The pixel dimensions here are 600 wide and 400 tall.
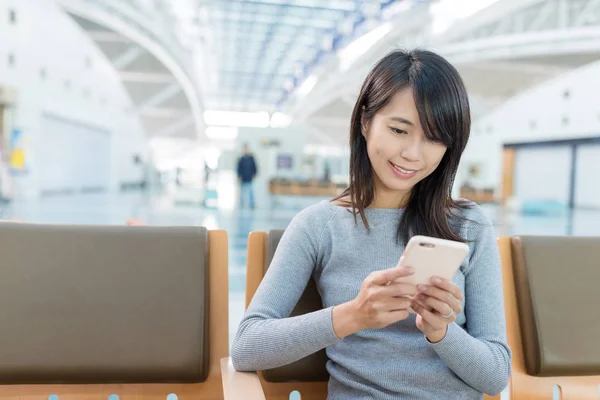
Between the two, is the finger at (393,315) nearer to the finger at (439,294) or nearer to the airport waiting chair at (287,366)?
the finger at (439,294)

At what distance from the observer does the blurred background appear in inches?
601

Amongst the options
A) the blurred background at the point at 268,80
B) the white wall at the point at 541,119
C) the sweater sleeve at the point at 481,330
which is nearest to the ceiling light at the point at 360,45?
the blurred background at the point at 268,80

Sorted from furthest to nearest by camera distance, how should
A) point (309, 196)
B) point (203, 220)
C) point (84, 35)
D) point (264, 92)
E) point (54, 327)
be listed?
1. point (264, 92)
2. point (84, 35)
3. point (309, 196)
4. point (203, 220)
5. point (54, 327)

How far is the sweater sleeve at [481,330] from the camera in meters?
1.28

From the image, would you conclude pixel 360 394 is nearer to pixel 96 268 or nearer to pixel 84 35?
pixel 96 268

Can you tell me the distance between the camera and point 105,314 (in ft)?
4.96

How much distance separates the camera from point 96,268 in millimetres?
1529

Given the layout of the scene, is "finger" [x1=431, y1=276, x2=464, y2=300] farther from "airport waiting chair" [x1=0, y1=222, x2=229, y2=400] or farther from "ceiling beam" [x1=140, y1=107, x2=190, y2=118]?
"ceiling beam" [x1=140, y1=107, x2=190, y2=118]

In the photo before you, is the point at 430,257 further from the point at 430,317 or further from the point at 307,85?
the point at 307,85

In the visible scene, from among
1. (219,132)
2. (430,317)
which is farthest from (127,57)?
(430,317)

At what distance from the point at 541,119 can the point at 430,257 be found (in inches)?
1084

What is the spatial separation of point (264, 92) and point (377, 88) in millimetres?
37197

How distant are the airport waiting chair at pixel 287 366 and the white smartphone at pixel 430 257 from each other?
0.58 meters

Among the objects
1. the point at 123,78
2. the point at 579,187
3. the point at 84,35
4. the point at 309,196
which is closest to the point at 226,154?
the point at 309,196
